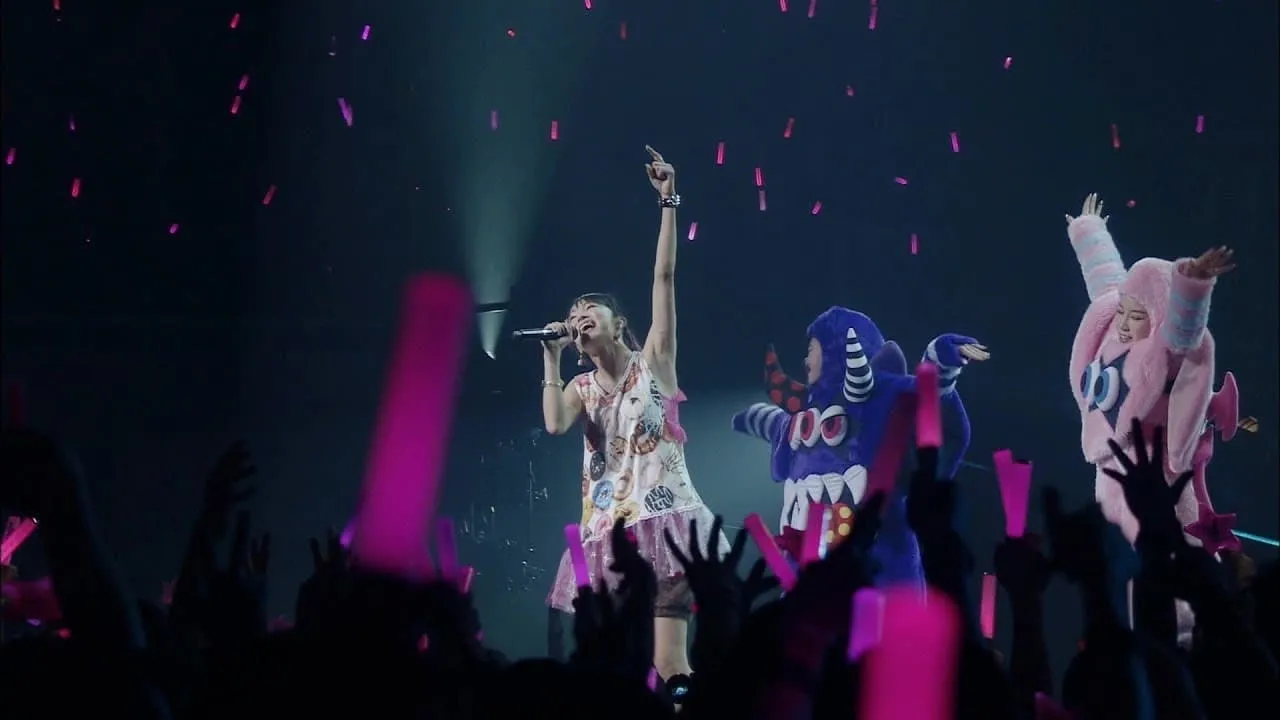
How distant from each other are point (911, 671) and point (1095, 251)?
3.53 meters

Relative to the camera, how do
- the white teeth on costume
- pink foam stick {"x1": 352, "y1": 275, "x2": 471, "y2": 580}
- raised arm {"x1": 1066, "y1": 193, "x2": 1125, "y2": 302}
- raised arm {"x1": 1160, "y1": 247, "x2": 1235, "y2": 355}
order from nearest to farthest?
1. raised arm {"x1": 1160, "y1": 247, "x2": 1235, "y2": 355}
2. the white teeth on costume
3. raised arm {"x1": 1066, "y1": 193, "x2": 1125, "y2": 302}
4. pink foam stick {"x1": 352, "y1": 275, "x2": 471, "y2": 580}

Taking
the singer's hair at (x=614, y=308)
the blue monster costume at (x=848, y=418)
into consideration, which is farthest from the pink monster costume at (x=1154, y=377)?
the singer's hair at (x=614, y=308)

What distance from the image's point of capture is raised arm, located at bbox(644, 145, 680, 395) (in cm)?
413

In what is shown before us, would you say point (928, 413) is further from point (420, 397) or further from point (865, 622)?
point (420, 397)

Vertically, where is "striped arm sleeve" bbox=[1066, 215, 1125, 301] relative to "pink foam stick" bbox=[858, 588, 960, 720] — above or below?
above

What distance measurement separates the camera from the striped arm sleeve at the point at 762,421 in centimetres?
473

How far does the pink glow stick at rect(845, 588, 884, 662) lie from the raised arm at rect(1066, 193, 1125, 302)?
326 centimetres

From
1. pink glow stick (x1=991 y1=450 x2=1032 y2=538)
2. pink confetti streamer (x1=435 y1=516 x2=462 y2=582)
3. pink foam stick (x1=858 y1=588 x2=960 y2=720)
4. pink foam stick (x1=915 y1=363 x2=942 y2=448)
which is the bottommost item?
pink foam stick (x1=858 y1=588 x2=960 y2=720)

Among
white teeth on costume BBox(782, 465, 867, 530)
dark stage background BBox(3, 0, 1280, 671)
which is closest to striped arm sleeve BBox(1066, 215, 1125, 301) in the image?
dark stage background BBox(3, 0, 1280, 671)

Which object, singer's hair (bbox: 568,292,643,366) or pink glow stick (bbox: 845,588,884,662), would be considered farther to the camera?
singer's hair (bbox: 568,292,643,366)

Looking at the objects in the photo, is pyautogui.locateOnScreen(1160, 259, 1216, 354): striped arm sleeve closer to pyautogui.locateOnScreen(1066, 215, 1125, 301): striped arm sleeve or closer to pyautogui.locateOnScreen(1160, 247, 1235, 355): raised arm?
pyautogui.locateOnScreen(1160, 247, 1235, 355): raised arm

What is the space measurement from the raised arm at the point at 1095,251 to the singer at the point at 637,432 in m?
1.57

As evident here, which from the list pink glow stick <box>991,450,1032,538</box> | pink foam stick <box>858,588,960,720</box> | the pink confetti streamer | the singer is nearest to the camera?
pink foam stick <box>858,588,960,720</box>

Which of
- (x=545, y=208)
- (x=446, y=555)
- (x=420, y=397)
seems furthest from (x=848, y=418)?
(x=446, y=555)
